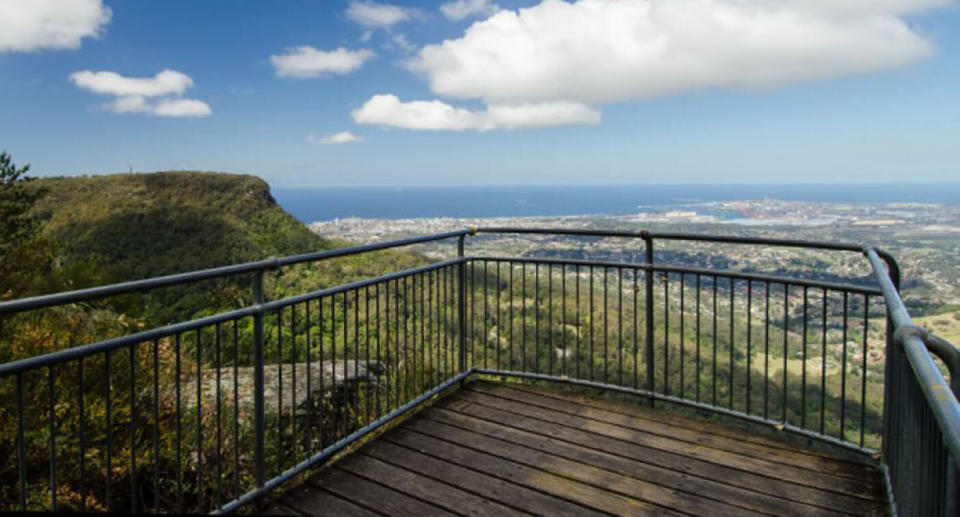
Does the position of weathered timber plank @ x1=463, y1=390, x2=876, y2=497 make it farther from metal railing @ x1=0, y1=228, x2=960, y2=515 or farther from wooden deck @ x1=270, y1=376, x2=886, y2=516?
metal railing @ x1=0, y1=228, x2=960, y2=515

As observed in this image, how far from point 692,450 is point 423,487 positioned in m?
1.71

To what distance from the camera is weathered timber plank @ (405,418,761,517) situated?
9.34 ft

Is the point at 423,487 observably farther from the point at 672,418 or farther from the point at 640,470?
the point at 672,418

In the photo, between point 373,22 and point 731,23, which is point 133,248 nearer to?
point 731,23

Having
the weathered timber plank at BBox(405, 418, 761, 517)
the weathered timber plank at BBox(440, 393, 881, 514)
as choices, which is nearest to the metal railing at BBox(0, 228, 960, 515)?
the weathered timber plank at BBox(440, 393, 881, 514)

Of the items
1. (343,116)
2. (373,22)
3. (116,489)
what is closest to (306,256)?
(116,489)

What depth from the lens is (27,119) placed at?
104500mm

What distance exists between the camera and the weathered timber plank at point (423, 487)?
2.81 meters

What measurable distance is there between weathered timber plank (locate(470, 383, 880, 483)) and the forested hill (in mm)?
31819

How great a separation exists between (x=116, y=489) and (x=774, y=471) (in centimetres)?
667

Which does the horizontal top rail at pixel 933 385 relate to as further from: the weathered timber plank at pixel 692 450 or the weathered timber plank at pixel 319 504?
the weathered timber plank at pixel 319 504

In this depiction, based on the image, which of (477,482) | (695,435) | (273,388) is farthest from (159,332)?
(273,388)

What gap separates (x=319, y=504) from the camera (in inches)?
113

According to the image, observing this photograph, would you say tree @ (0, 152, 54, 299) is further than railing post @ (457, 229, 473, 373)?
Yes
